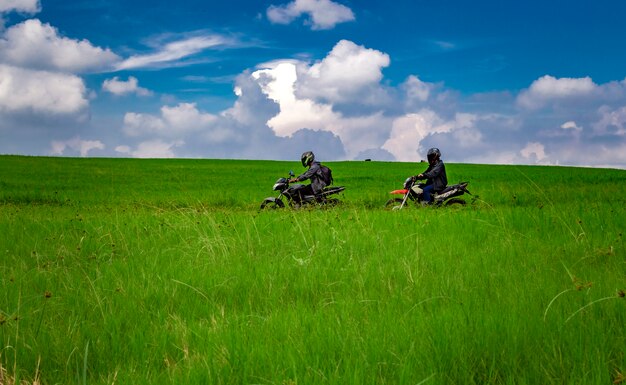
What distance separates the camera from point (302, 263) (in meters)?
5.57

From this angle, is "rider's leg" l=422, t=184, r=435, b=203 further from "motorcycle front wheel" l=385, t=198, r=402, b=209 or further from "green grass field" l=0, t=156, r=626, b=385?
"green grass field" l=0, t=156, r=626, b=385

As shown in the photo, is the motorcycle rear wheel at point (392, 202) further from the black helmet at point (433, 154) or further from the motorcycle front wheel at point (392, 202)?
the black helmet at point (433, 154)

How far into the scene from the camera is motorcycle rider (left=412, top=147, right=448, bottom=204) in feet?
45.1

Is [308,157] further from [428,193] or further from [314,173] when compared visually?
Result: [428,193]

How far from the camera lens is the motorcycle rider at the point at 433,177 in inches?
541

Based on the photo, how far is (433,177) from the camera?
13.8 metres

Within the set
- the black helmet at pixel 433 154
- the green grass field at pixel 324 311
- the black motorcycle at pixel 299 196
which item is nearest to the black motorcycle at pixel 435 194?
the black helmet at pixel 433 154

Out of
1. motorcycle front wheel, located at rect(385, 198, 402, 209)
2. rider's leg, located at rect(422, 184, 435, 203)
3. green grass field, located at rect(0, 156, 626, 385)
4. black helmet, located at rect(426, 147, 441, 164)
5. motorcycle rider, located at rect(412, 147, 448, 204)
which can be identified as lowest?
green grass field, located at rect(0, 156, 626, 385)

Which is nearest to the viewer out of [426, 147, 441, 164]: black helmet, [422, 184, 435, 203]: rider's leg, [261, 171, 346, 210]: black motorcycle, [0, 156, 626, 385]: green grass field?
[0, 156, 626, 385]: green grass field

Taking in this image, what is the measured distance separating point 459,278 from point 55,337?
321cm

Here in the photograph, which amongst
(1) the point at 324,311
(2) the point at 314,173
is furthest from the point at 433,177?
(1) the point at 324,311

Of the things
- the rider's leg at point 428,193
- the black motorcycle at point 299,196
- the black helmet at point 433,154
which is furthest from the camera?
the black motorcycle at point 299,196

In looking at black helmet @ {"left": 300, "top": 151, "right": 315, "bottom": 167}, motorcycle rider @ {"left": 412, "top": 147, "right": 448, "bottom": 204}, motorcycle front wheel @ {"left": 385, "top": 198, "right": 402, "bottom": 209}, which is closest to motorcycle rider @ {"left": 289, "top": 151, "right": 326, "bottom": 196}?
black helmet @ {"left": 300, "top": 151, "right": 315, "bottom": 167}

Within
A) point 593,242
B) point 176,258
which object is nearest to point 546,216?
point 593,242
